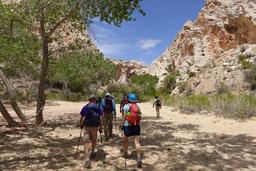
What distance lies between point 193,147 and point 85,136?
348 centimetres

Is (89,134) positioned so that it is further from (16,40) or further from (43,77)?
(16,40)

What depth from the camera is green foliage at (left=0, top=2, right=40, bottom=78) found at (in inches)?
530

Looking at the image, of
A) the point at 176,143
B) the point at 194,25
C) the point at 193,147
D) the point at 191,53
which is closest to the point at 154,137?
the point at 176,143

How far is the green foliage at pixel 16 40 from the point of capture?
1346 cm

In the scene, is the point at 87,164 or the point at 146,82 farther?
the point at 146,82

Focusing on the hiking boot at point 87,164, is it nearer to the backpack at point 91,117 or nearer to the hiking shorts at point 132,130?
the backpack at point 91,117

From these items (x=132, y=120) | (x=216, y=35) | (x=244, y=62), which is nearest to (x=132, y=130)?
(x=132, y=120)

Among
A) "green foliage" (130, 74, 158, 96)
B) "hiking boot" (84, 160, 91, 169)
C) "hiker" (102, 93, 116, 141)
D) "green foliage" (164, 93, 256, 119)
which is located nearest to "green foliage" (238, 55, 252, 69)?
"green foliage" (164, 93, 256, 119)

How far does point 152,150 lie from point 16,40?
812 centimetres

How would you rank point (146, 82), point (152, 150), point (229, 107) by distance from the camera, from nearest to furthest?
1. point (152, 150)
2. point (229, 107)
3. point (146, 82)

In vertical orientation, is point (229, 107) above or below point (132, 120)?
above

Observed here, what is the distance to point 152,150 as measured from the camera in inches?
370

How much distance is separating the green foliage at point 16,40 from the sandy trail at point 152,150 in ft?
9.62

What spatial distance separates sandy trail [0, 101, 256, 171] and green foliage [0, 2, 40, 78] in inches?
115
